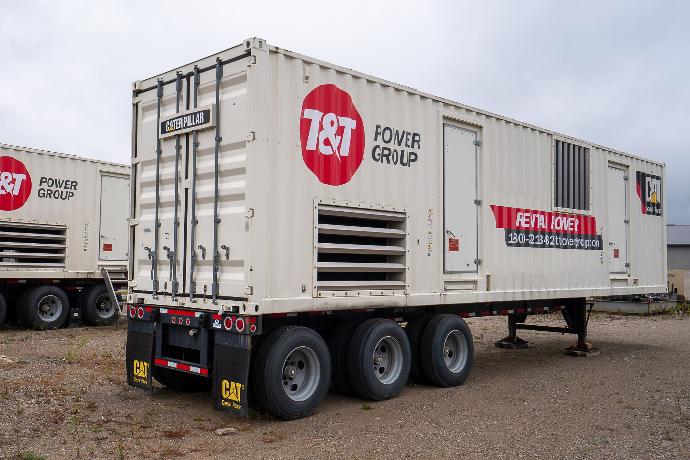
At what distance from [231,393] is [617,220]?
8280mm

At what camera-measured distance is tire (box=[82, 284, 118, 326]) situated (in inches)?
570

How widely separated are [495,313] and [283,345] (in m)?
4.27

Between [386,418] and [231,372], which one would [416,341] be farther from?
[231,372]

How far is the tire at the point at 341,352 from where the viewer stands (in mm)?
7316

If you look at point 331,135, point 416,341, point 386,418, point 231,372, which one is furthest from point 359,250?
point 231,372

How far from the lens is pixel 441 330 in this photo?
26.9 ft

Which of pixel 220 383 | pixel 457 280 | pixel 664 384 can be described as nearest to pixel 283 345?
pixel 220 383

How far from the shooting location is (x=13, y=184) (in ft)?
44.0

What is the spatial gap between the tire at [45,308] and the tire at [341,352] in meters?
8.62

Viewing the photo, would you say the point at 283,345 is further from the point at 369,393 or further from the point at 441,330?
the point at 441,330

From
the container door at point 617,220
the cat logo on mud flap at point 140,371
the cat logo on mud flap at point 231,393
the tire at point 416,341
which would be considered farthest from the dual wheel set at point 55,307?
the container door at point 617,220

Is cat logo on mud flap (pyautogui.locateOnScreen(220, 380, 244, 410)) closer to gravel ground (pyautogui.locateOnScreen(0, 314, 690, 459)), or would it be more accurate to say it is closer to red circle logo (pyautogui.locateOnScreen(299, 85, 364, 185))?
gravel ground (pyautogui.locateOnScreen(0, 314, 690, 459))

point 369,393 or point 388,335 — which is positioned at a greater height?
point 388,335

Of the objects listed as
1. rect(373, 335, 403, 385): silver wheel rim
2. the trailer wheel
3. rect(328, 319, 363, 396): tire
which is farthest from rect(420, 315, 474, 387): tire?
the trailer wheel
